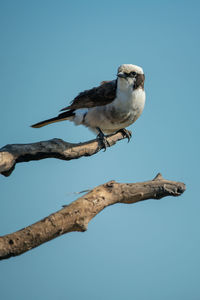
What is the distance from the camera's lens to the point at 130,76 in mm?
5184

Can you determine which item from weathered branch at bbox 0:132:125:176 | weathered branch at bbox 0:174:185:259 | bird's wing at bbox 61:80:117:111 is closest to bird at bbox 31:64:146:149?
bird's wing at bbox 61:80:117:111

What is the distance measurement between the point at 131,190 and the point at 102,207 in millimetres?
376

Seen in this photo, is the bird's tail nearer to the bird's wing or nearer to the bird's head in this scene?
the bird's wing

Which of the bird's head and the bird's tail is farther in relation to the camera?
the bird's tail

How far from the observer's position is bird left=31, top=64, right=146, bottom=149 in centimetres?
520

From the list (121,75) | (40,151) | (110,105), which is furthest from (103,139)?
(40,151)

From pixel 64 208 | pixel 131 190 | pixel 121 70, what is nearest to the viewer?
pixel 64 208

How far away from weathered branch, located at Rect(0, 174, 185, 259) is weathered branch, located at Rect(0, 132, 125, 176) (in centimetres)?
68

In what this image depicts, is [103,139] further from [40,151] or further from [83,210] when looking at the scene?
[83,210]

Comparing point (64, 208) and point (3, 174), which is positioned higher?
point (3, 174)

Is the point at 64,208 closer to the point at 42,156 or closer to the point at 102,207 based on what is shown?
the point at 102,207

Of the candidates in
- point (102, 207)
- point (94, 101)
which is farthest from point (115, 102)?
point (102, 207)

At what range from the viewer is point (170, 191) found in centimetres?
438

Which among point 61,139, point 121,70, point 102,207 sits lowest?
point 102,207
